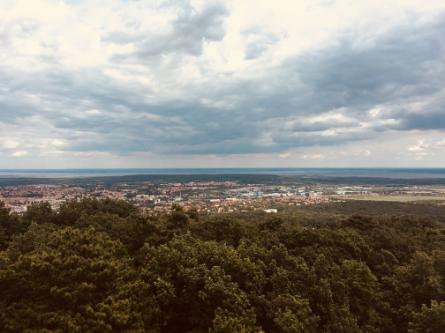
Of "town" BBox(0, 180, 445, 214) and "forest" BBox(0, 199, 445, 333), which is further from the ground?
"forest" BBox(0, 199, 445, 333)

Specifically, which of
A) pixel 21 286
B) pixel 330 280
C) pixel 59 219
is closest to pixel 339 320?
pixel 330 280

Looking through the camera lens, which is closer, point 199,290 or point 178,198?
point 199,290

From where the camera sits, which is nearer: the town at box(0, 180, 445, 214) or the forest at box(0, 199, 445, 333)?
the forest at box(0, 199, 445, 333)

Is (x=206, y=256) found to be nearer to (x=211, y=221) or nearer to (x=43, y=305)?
(x=43, y=305)

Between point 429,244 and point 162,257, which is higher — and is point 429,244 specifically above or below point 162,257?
below

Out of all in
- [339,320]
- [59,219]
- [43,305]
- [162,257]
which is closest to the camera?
[43,305]

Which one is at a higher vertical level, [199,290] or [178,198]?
[199,290]

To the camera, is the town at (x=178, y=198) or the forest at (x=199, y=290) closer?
the forest at (x=199, y=290)

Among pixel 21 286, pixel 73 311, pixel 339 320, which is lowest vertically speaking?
pixel 339 320

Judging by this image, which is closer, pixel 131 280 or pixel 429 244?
pixel 131 280

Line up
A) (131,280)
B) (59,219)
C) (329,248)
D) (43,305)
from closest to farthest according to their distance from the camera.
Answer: (43,305) < (131,280) < (329,248) < (59,219)

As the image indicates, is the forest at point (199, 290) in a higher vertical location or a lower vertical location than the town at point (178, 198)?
higher
